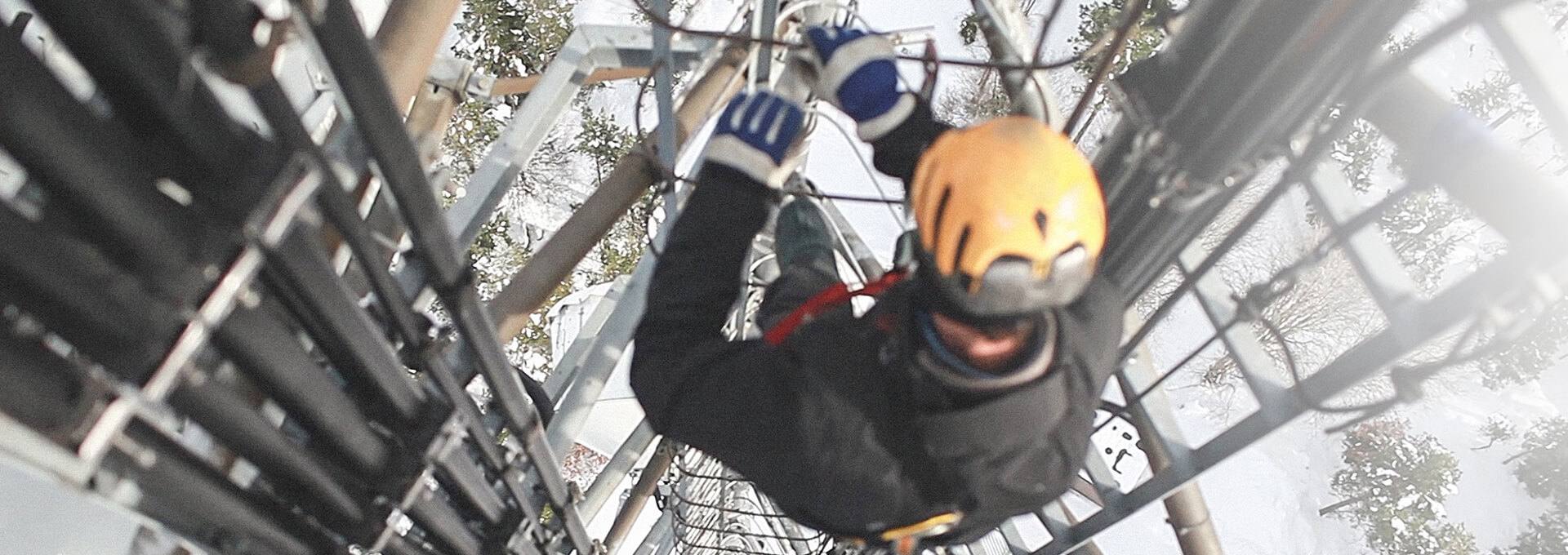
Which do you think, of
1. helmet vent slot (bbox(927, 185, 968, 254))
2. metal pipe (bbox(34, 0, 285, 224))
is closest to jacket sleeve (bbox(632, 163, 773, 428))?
A: helmet vent slot (bbox(927, 185, 968, 254))

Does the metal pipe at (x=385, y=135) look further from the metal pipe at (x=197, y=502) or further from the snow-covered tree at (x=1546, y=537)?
the snow-covered tree at (x=1546, y=537)

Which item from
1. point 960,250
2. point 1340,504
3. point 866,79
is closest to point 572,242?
point 866,79

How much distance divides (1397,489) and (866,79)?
43.9ft

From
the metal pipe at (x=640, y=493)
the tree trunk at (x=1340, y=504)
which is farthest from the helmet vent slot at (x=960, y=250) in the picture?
the tree trunk at (x=1340, y=504)

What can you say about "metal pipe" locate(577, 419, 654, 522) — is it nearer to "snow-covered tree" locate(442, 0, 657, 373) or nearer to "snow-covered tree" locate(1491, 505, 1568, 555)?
"snow-covered tree" locate(442, 0, 657, 373)

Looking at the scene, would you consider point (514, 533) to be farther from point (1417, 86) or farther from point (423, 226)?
point (1417, 86)

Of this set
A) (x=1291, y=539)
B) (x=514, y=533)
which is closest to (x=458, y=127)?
(x=514, y=533)

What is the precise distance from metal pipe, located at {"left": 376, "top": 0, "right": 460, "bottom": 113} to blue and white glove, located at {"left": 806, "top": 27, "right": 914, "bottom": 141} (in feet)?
3.24

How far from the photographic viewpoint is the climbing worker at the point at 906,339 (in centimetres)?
168

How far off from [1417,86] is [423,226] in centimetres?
179

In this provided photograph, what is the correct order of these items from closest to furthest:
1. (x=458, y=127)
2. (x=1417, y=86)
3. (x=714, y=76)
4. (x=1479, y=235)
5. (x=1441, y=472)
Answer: (x=1417, y=86)
(x=714, y=76)
(x=458, y=127)
(x=1441, y=472)
(x=1479, y=235)

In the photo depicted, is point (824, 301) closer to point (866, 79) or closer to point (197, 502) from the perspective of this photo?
point (866, 79)

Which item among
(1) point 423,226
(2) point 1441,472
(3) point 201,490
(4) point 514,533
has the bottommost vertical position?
(3) point 201,490

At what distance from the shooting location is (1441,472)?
12.2 m
